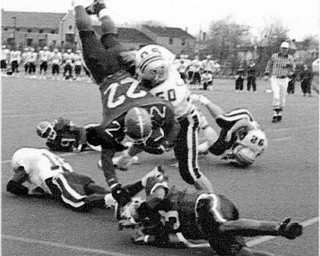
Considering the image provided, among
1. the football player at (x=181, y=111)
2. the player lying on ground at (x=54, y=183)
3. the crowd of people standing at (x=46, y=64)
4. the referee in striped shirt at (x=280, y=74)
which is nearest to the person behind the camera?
the football player at (x=181, y=111)

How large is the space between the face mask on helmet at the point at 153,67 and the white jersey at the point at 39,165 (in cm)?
141

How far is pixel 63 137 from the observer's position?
12.1 metres

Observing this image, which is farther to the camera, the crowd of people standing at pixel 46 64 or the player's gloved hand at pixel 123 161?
the crowd of people standing at pixel 46 64

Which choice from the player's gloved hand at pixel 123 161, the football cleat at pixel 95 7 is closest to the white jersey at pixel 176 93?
the player's gloved hand at pixel 123 161

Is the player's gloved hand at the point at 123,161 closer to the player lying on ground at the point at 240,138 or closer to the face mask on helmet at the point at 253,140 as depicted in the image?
the player lying on ground at the point at 240,138

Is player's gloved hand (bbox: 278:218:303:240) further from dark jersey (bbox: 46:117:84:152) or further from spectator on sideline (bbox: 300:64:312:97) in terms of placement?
spectator on sideline (bbox: 300:64:312:97)

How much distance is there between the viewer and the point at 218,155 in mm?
11711

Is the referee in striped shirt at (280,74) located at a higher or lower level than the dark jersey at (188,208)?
lower

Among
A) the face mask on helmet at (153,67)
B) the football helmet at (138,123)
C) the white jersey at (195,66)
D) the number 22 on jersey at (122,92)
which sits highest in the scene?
the face mask on helmet at (153,67)

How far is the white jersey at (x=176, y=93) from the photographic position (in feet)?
25.8

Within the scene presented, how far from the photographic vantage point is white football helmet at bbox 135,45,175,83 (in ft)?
23.7

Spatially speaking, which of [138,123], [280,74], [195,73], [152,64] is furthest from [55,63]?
[138,123]

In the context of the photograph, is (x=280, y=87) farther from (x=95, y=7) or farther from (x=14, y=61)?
(x=14, y=61)

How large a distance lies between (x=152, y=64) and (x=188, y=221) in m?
1.67
